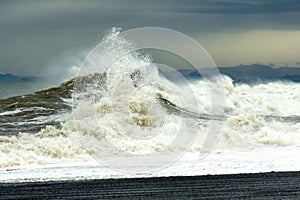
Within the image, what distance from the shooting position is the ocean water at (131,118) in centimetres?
2983

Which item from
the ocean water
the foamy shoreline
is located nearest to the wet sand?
the foamy shoreline

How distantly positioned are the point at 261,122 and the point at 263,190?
18.9m

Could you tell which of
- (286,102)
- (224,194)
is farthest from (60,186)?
(286,102)

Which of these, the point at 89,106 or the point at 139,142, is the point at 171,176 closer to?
the point at 139,142

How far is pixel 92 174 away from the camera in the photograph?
22922 millimetres

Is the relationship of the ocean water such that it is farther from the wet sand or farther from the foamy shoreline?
the wet sand

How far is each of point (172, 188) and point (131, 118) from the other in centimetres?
1665

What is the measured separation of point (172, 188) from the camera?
745 inches

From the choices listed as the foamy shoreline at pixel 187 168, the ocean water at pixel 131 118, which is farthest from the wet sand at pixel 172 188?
the ocean water at pixel 131 118

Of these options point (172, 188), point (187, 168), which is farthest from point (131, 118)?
point (172, 188)

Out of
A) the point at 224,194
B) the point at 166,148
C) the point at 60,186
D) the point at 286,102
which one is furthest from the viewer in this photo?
the point at 286,102

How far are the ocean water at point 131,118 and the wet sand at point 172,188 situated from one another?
6.83m

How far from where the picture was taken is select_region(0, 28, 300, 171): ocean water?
2983 centimetres

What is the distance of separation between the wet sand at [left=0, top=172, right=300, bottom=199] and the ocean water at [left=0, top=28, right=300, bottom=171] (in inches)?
269
